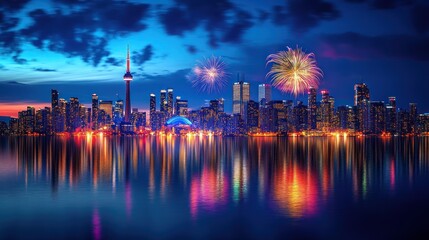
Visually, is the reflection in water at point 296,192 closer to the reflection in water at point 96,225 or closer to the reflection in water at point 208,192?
the reflection in water at point 208,192

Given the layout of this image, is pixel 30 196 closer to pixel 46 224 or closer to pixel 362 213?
pixel 46 224

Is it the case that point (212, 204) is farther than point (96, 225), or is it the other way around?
point (212, 204)

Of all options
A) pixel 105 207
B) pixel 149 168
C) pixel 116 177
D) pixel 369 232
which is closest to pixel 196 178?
pixel 116 177

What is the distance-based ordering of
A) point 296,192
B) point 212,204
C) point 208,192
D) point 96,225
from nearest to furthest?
1. point 96,225
2. point 212,204
3. point 296,192
4. point 208,192

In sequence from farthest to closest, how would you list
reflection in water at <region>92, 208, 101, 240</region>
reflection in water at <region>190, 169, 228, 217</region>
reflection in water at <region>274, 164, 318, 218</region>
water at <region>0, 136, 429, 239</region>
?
reflection in water at <region>190, 169, 228, 217</region>, reflection in water at <region>274, 164, 318, 218</region>, water at <region>0, 136, 429, 239</region>, reflection in water at <region>92, 208, 101, 240</region>

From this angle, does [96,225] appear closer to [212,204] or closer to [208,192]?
[212,204]

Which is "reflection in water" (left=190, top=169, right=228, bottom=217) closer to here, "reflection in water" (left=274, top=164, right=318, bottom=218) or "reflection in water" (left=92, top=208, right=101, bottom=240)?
"reflection in water" (left=274, top=164, right=318, bottom=218)

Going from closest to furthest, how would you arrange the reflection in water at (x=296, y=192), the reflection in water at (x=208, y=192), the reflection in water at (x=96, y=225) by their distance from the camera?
the reflection in water at (x=96, y=225)
the reflection in water at (x=296, y=192)
the reflection in water at (x=208, y=192)

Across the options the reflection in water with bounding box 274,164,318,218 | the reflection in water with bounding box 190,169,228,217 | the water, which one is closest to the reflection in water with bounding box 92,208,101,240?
the water

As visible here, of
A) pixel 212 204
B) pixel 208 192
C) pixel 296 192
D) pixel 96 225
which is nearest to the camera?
pixel 96 225

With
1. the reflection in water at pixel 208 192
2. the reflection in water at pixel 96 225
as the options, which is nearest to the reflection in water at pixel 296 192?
the reflection in water at pixel 208 192

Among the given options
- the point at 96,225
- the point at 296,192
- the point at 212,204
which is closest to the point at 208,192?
the point at 212,204
